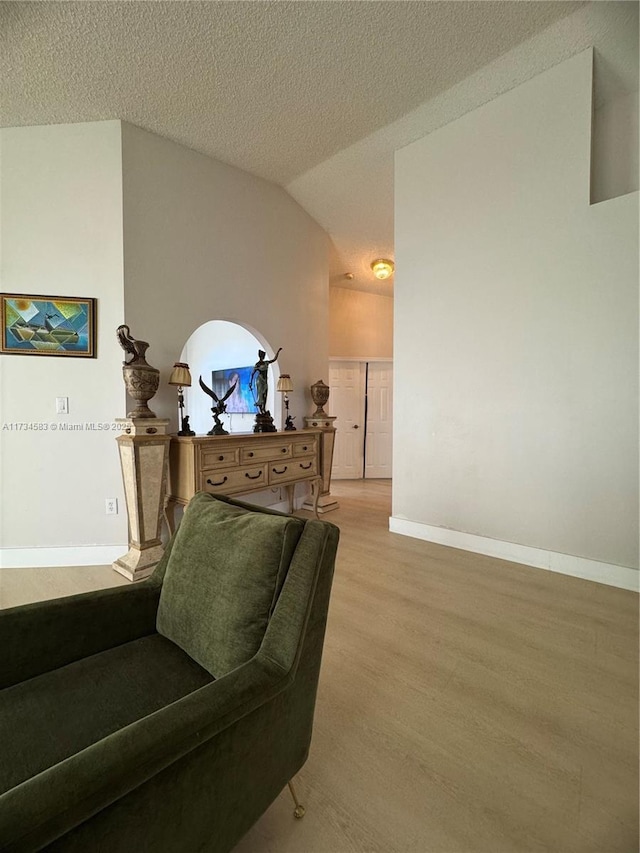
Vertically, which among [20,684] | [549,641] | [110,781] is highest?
[110,781]

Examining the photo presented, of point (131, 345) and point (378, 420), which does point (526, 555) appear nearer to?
point (131, 345)

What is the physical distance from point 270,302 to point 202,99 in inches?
66.8

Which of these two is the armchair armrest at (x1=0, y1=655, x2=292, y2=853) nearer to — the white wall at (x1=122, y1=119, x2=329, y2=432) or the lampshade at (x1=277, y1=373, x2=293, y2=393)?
the white wall at (x1=122, y1=119, x2=329, y2=432)

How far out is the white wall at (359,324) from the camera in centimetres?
666

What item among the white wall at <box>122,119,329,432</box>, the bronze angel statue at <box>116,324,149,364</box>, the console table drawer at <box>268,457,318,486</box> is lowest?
the console table drawer at <box>268,457,318,486</box>

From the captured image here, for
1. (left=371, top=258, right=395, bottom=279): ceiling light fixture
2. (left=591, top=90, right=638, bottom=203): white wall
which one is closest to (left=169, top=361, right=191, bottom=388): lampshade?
(left=591, top=90, right=638, bottom=203): white wall

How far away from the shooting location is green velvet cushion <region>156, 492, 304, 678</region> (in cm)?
109

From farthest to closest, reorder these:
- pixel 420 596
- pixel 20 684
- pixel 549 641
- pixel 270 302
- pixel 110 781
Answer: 1. pixel 270 302
2. pixel 420 596
3. pixel 549 641
4. pixel 20 684
5. pixel 110 781

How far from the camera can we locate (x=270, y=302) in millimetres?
4184

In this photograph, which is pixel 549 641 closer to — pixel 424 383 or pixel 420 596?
pixel 420 596

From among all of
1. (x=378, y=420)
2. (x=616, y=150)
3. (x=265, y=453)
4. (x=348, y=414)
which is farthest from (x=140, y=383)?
(x=378, y=420)

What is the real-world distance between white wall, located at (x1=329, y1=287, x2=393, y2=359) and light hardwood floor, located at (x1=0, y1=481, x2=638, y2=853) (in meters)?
4.65

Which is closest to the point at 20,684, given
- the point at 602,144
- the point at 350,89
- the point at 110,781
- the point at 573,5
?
the point at 110,781

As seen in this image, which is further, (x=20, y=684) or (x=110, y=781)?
(x=20, y=684)
